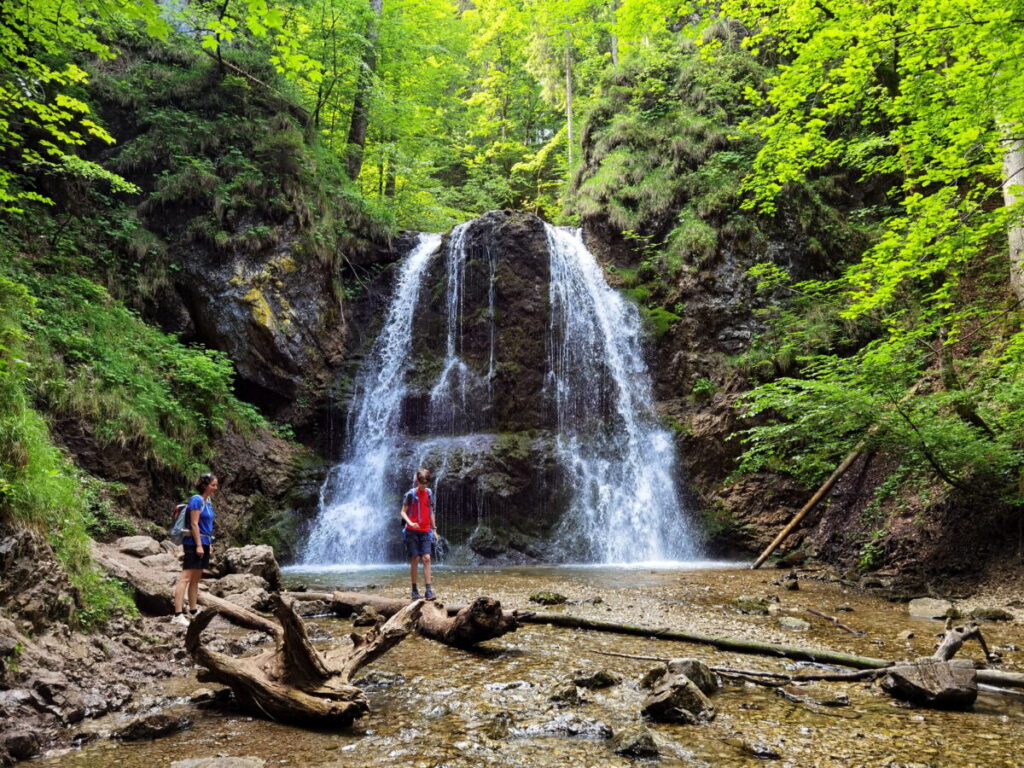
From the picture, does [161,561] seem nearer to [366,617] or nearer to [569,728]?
[366,617]

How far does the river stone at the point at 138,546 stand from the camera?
6.81 metres

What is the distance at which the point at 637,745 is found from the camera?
2947 mm

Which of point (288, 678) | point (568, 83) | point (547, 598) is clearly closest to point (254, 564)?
point (547, 598)

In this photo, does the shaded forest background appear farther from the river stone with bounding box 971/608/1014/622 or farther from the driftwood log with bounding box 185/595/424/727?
the river stone with bounding box 971/608/1014/622

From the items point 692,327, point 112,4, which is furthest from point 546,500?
point 112,4

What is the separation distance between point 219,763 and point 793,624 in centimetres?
521

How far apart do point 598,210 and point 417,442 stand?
348 inches

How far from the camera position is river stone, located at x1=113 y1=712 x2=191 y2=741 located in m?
3.11

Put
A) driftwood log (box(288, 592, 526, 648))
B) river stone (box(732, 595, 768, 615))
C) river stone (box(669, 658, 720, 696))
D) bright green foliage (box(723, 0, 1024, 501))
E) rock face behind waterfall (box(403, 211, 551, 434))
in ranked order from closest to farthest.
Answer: river stone (box(669, 658, 720, 696)) < driftwood log (box(288, 592, 526, 648)) < bright green foliage (box(723, 0, 1024, 501)) < river stone (box(732, 595, 768, 615)) < rock face behind waterfall (box(403, 211, 551, 434))

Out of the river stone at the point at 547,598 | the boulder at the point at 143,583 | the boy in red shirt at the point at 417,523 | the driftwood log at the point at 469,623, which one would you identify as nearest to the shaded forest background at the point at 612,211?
the boulder at the point at 143,583

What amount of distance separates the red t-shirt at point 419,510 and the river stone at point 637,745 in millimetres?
4284

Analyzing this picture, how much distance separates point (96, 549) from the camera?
6039 mm

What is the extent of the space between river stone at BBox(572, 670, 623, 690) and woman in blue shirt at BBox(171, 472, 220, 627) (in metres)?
3.77

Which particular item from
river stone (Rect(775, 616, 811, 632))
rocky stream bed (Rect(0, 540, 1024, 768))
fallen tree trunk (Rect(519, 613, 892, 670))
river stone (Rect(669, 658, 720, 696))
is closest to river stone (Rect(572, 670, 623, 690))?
rocky stream bed (Rect(0, 540, 1024, 768))
